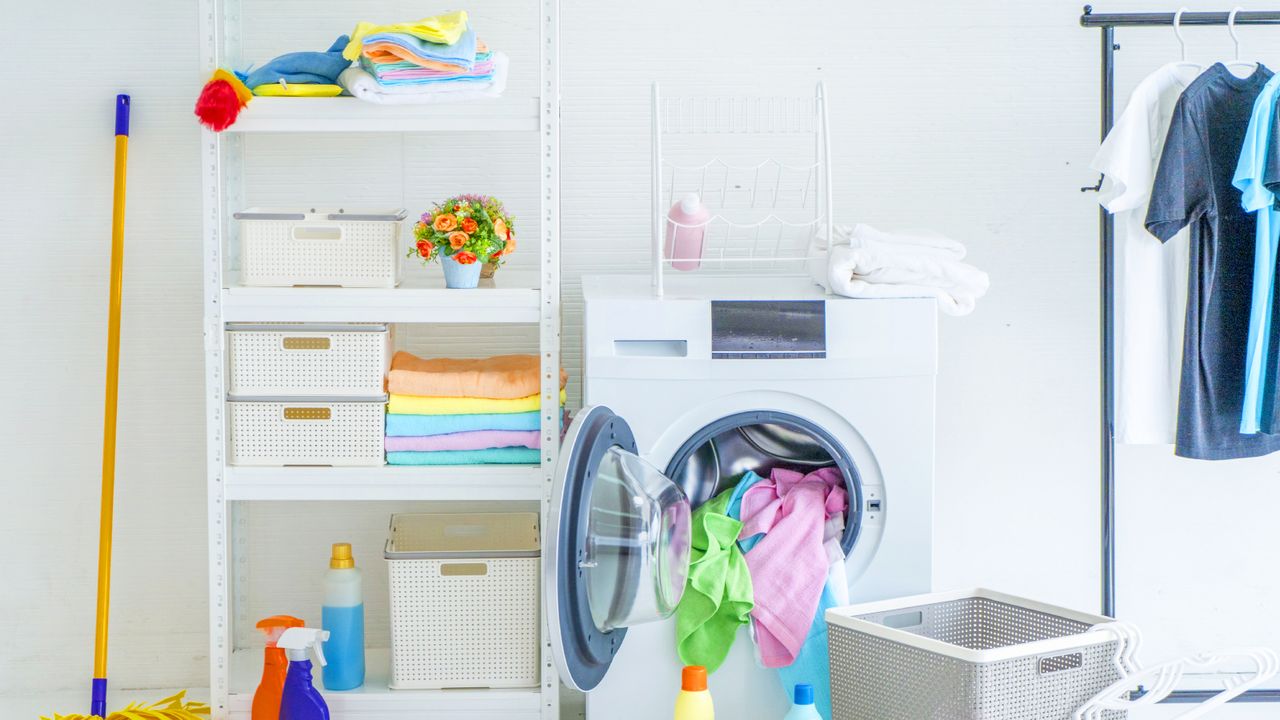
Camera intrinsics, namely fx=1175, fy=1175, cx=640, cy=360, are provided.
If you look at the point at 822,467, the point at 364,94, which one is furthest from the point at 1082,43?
the point at 364,94

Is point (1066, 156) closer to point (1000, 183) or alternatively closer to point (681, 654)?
point (1000, 183)

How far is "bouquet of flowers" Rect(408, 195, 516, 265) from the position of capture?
2.35 meters

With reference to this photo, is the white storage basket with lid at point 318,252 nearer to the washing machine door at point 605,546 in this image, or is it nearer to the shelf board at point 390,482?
the shelf board at point 390,482

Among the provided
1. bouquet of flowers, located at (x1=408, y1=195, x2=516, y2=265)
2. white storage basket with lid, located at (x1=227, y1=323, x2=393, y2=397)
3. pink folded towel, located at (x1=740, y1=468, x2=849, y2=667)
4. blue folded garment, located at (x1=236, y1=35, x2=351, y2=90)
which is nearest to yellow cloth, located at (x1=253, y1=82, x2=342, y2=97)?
blue folded garment, located at (x1=236, y1=35, x2=351, y2=90)

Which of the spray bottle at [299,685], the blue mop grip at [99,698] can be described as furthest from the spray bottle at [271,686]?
the blue mop grip at [99,698]

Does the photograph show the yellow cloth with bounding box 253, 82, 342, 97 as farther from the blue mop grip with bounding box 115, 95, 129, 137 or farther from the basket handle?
the basket handle

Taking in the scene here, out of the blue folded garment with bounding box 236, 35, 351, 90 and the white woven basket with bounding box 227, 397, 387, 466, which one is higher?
the blue folded garment with bounding box 236, 35, 351, 90

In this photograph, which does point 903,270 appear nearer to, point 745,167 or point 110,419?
point 745,167

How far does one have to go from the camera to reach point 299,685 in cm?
228

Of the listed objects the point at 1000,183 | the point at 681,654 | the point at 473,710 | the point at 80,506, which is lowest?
the point at 473,710

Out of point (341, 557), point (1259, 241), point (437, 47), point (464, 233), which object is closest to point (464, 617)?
point (341, 557)

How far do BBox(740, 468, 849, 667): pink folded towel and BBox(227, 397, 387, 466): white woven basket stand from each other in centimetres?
78

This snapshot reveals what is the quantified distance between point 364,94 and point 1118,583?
2.14 meters

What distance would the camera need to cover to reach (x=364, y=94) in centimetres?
224
